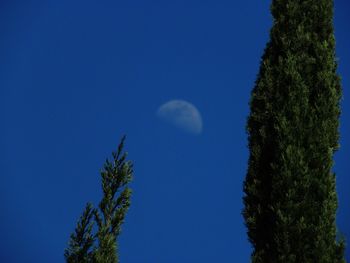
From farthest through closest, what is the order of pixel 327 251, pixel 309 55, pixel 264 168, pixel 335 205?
pixel 309 55, pixel 264 168, pixel 335 205, pixel 327 251

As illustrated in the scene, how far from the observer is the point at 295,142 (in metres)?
12.4

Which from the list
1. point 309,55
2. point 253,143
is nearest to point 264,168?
point 253,143

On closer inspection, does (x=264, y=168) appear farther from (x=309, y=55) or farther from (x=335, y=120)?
(x=309, y=55)

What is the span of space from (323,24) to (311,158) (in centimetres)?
558

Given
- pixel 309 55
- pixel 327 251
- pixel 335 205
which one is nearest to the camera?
pixel 327 251

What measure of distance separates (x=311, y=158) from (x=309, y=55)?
3.98m

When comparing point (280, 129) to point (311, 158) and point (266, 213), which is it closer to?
point (311, 158)

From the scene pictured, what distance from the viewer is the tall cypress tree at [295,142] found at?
1156 centimetres

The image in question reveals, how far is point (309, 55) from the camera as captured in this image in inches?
560

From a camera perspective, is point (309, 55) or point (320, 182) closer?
point (320, 182)

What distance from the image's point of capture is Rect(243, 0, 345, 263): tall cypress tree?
1156cm

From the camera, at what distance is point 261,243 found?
12.2 m

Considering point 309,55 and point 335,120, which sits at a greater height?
point 309,55

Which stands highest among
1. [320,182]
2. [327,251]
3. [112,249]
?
[320,182]
